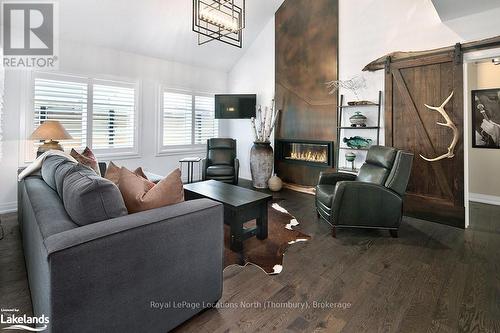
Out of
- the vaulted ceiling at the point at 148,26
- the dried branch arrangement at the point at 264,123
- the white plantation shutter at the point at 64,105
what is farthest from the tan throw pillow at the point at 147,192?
the dried branch arrangement at the point at 264,123

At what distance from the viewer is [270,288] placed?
1.95m

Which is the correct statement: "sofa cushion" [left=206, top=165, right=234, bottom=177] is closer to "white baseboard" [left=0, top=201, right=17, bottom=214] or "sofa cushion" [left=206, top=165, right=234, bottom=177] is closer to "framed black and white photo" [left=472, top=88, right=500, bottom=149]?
"white baseboard" [left=0, top=201, right=17, bottom=214]

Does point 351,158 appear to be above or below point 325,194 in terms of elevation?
above

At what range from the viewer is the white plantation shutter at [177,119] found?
5.56 metres

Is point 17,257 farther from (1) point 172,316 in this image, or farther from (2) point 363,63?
(2) point 363,63

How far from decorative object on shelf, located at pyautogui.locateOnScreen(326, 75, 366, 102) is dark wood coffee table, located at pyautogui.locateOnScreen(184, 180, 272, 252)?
8.80 ft

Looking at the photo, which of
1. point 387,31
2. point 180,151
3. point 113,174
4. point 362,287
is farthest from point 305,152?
point 113,174

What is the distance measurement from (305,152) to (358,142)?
1285mm

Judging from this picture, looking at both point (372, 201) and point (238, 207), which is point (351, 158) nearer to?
point (372, 201)

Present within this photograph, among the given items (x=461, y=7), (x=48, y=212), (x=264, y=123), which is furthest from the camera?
(x=264, y=123)

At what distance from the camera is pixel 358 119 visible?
4.09m

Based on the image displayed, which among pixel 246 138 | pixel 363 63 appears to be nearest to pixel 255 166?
pixel 246 138

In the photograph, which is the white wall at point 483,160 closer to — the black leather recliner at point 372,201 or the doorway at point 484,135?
the doorway at point 484,135

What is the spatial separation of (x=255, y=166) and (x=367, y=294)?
361cm
